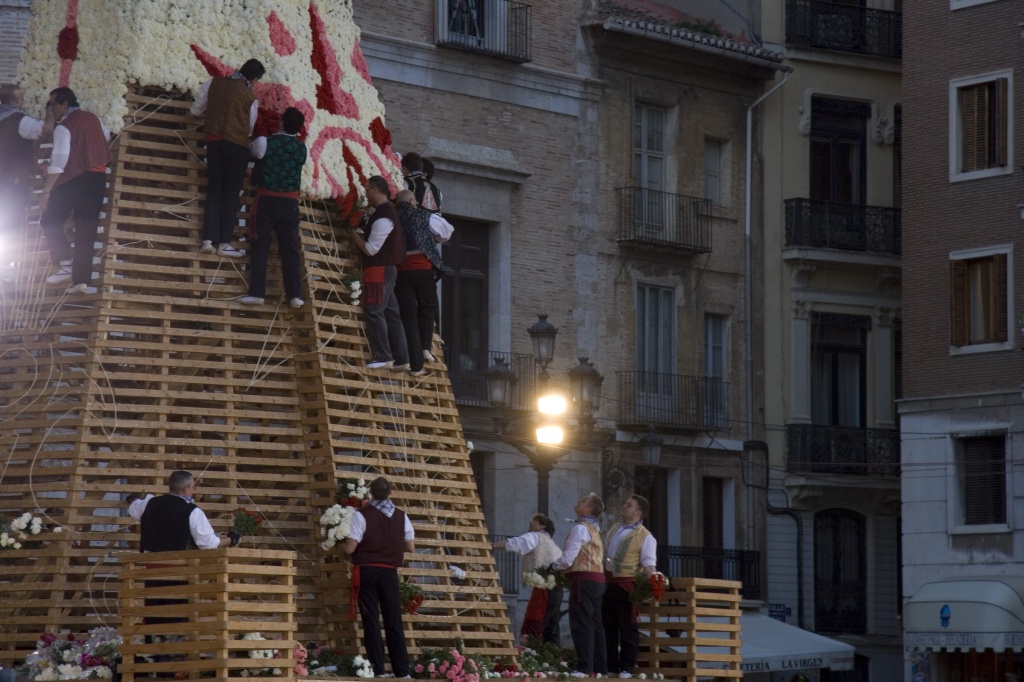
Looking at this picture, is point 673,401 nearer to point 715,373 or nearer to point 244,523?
point 715,373

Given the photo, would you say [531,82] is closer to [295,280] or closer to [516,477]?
[516,477]

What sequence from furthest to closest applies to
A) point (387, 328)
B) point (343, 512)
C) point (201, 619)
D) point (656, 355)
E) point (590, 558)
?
point (656, 355) → point (387, 328) → point (590, 558) → point (343, 512) → point (201, 619)

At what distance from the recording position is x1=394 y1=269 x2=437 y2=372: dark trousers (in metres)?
23.5

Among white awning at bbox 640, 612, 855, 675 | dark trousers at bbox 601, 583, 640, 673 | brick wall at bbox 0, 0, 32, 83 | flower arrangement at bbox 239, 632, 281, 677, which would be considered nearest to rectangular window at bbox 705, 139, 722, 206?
white awning at bbox 640, 612, 855, 675

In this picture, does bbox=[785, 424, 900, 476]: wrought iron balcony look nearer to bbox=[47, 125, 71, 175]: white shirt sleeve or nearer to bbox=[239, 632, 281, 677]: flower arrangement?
bbox=[47, 125, 71, 175]: white shirt sleeve

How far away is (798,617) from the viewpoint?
41.4 metres

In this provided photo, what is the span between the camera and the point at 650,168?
40.3 m

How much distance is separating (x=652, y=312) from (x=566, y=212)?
2838 millimetres

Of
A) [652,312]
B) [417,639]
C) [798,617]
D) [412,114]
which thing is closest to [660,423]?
[652,312]

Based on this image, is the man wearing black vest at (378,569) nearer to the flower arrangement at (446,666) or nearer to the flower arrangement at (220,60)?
the flower arrangement at (446,666)

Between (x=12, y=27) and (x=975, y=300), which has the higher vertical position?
(x=12, y=27)

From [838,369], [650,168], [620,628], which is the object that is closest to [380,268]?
[620,628]

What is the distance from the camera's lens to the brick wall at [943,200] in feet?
125

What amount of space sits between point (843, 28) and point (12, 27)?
1941 cm
